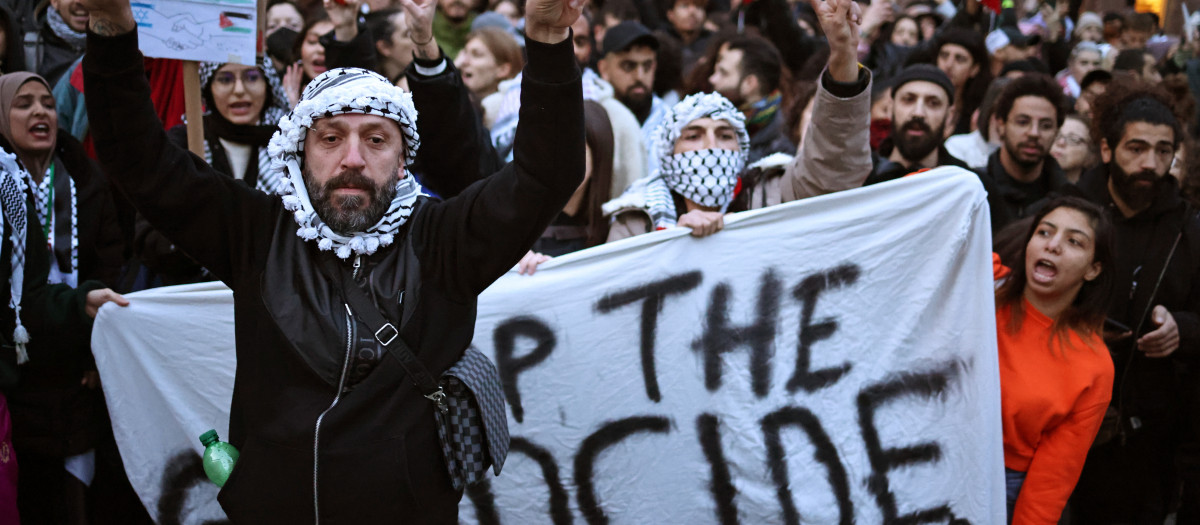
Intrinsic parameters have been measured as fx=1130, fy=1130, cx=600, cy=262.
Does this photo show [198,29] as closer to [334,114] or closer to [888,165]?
[334,114]

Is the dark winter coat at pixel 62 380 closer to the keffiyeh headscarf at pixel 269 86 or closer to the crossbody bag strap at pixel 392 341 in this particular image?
the keffiyeh headscarf at pixel 269 86

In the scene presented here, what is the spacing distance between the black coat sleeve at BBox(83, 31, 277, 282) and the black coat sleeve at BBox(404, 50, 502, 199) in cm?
119

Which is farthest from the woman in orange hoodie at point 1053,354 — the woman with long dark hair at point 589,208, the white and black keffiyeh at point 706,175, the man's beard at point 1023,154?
the woman with long dark hair at point 589,208

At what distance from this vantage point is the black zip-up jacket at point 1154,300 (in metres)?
4.16

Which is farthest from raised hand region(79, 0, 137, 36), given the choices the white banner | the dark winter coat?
the dark winter coat

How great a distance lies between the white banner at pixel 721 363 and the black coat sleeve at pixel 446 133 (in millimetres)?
487

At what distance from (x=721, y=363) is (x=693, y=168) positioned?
79cm

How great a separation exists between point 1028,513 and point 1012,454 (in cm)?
19

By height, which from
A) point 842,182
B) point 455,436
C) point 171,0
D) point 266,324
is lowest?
point 455,436

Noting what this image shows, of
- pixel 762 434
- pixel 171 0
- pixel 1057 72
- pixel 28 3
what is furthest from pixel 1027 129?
pixel 1057 72

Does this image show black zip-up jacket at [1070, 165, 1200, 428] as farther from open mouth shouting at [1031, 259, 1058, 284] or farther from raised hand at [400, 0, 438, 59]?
raised hand at [400, 0, 438, 59]

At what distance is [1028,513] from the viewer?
351cm

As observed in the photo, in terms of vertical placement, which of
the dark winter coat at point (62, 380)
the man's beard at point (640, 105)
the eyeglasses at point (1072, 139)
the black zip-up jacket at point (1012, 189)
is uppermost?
the man's beard at point (640, 105)

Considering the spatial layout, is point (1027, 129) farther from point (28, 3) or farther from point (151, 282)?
point (28, 3)
